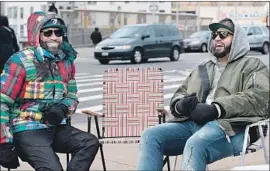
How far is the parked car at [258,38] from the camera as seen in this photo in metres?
31.8

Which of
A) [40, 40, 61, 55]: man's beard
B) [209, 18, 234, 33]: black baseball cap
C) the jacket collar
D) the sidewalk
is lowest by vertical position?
the sidewalk

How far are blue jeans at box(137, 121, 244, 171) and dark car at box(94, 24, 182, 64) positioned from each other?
1801 cm

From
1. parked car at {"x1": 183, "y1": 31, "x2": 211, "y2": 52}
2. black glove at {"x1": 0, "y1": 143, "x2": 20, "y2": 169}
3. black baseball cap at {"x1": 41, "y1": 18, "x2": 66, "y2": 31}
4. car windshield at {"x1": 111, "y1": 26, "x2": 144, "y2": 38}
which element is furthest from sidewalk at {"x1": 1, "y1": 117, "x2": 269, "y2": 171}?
parked car at {"x1": 183, "y1": 31, "x2": 211, "y2": 52}

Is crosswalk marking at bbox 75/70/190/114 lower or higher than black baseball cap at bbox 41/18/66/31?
lower

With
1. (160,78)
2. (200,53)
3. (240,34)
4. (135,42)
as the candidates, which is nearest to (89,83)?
(135,42)

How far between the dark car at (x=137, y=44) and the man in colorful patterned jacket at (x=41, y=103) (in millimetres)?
17976

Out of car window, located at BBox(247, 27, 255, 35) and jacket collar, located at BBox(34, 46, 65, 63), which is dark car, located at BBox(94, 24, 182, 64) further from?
jacket collar, located at BBox(34, 46, 65, 63)

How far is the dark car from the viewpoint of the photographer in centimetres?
2271

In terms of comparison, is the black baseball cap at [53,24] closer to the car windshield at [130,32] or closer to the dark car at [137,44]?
the dark car at [137,44]

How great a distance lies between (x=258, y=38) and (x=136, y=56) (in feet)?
35.4

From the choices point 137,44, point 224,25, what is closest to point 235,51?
point 224,25

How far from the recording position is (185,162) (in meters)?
4.27

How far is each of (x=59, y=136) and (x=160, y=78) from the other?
147 centimetres

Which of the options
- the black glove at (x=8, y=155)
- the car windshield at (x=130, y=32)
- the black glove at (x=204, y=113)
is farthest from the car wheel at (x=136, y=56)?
the black glove at (x=8, y=155)
